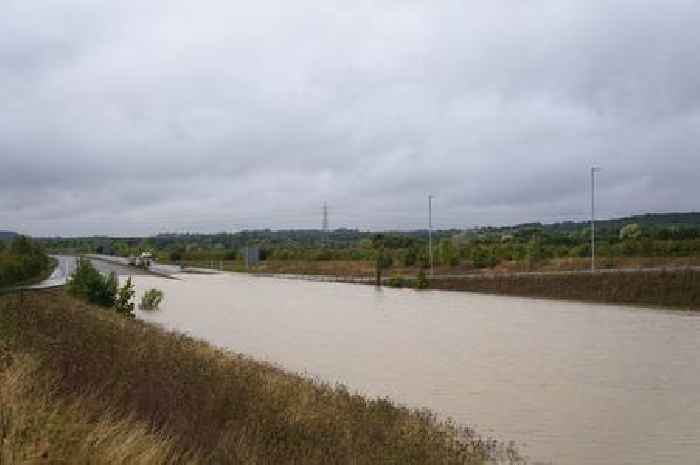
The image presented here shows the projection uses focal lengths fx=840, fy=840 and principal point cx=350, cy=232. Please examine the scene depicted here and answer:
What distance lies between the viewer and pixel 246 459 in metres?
8.61

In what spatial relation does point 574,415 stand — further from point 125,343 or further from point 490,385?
point 125,343

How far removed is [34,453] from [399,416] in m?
8.33

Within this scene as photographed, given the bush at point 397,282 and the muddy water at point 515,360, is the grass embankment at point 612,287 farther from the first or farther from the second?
the bush at point 397,282

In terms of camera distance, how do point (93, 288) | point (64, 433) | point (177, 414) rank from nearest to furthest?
point (64, 433), point (177, 414), point (93, 288)

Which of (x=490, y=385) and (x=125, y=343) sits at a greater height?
(x=125, y=343)

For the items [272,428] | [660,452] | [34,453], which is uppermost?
[34,453]

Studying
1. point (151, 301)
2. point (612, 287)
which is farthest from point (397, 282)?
point (151, 301)

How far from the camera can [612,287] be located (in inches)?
1902

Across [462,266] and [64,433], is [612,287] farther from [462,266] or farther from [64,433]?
[64,433]

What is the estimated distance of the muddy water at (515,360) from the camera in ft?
50.0

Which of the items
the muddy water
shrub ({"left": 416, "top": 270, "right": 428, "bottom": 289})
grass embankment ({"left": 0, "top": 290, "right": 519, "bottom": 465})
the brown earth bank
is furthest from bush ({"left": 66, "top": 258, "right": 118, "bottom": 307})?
the brown earth bank

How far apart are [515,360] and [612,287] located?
2577 cm

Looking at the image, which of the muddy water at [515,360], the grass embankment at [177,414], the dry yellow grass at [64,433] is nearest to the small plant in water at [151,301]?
the muddy water at [515,360]

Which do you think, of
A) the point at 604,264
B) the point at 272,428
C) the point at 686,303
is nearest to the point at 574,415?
the point at 272,428
